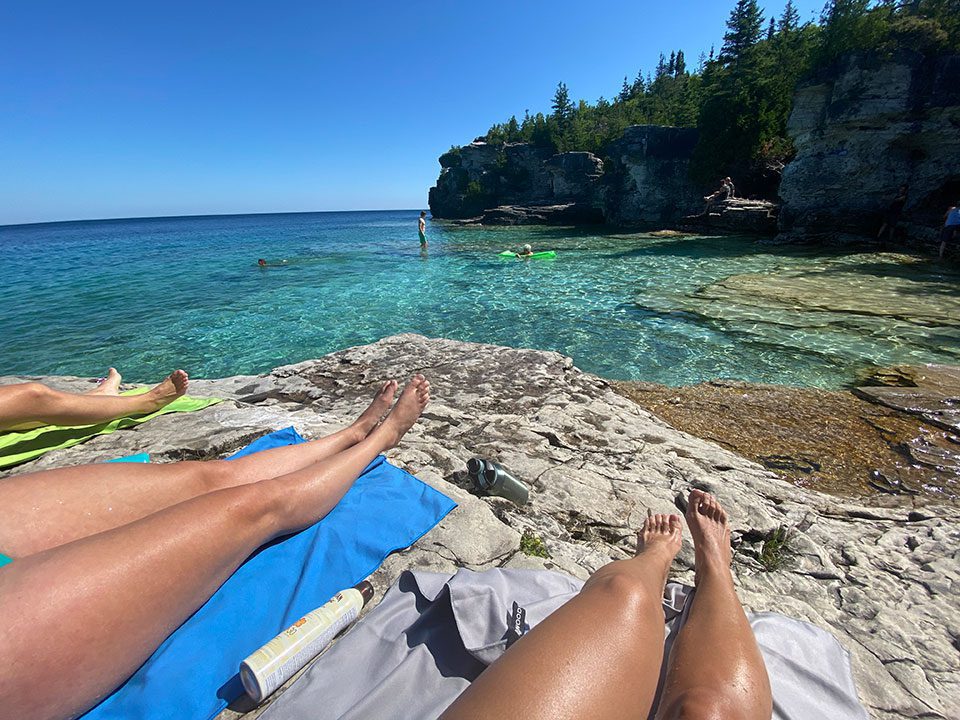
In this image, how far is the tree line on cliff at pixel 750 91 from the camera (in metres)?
16.9

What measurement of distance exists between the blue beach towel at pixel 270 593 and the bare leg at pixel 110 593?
10 centimetres

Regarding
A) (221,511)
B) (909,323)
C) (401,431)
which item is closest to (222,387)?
(401,431)

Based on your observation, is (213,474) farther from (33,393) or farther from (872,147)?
(872,147)

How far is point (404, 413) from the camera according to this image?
3.16 metres

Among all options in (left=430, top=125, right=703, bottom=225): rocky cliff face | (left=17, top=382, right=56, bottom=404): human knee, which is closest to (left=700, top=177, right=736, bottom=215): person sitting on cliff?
(left=430, top=125, right=703, bottom=225): rocky cliff face

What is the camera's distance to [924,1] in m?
17.4

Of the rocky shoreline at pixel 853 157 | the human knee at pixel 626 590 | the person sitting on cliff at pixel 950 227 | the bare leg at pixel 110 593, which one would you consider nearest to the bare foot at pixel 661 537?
the human knee at pixel 626 590

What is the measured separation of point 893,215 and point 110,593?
26.0m

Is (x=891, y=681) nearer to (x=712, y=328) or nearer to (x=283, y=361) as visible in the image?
(x=712, y=328)

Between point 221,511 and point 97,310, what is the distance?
50.9ft

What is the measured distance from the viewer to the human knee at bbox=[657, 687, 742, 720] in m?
1.25

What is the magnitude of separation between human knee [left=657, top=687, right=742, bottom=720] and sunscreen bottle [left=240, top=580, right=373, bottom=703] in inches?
49.0

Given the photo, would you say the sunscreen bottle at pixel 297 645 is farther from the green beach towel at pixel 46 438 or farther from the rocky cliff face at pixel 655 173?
the rocky cliff face at pixel 655 173

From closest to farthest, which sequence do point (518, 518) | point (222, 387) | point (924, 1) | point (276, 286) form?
point (518, 518), point (222, 387), point (276, 286), point (924, 1)
